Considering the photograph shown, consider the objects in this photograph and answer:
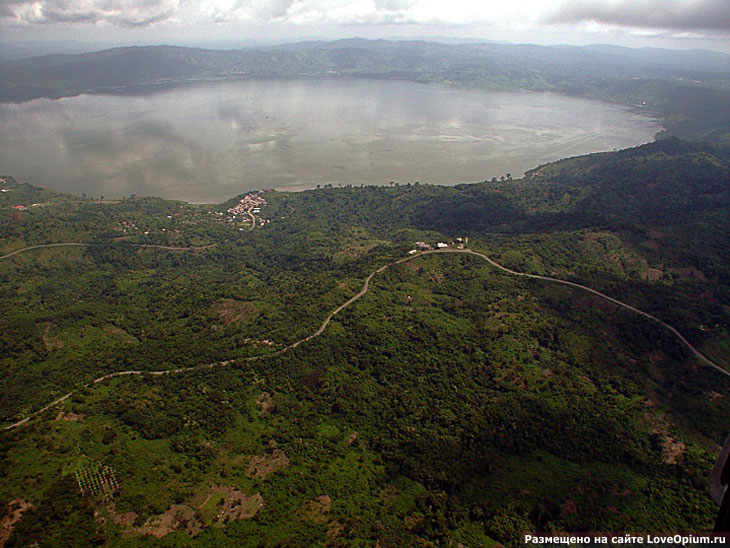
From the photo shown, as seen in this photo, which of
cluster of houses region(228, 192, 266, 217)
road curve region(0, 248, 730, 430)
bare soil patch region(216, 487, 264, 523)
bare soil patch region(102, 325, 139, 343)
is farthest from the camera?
cluster of houses region(228, 192, 266, 217)

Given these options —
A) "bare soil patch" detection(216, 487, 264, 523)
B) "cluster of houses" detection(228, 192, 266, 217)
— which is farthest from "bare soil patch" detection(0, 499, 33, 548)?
"cluster of houses" detection(228, 192, 266, 217)

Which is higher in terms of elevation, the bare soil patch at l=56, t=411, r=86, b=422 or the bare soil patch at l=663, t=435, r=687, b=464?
the bare soil patch at l=56, t=411, r=86, b=422

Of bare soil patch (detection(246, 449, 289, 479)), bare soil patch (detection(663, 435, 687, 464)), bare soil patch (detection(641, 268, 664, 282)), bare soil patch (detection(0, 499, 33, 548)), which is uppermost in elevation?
bare soil patch (detection(641, 268, 664, 282))

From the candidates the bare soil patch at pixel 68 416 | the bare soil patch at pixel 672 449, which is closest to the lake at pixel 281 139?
the bare soil patch at pixel 68 416

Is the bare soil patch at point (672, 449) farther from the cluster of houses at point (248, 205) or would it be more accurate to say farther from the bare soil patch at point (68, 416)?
the cluster of houses at point (248, 205)

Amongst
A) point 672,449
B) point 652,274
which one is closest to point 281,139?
point 652,274

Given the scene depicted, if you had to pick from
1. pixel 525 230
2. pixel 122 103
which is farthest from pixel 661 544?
pixel 122 103

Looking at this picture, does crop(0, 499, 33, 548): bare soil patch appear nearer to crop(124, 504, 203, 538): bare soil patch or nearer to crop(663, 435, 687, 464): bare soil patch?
crop(124, 504, 203, 538): bare soil patch

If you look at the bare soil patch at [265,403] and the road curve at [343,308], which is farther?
the road curve at [343,308]
